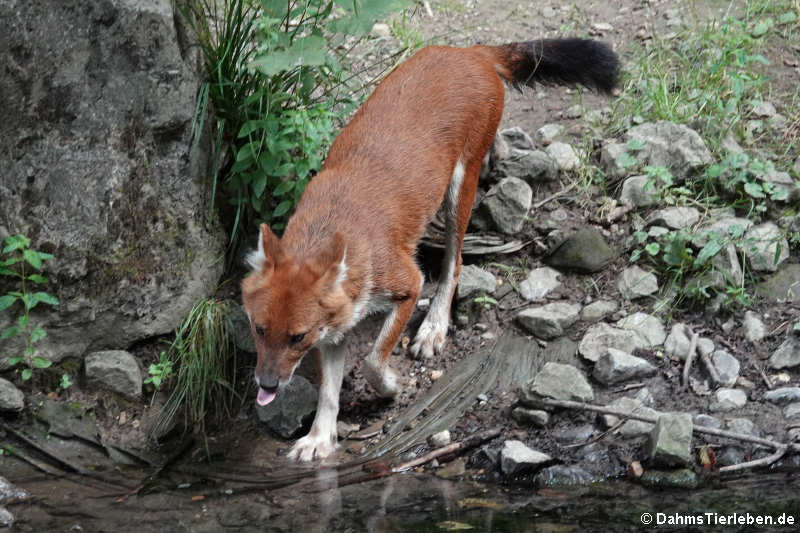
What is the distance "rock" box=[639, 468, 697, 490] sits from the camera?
14.5ft

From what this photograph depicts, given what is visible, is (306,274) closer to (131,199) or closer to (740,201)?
(131,199)

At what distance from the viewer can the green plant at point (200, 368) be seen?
17.6ft

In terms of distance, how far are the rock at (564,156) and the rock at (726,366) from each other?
184 centimetres

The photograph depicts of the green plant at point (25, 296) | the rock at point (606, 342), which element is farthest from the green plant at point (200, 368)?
the rock at point (606, 342)

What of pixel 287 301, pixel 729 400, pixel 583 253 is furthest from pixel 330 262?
pixel 729 400

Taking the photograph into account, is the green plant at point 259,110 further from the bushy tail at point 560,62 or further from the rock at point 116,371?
the bushy tail at point 560,62

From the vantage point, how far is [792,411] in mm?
4797

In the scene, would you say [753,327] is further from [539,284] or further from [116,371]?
[116,371]

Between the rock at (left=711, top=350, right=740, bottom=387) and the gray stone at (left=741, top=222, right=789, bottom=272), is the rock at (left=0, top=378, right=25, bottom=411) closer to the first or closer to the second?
the rock at (left=711, top=350, right=740, bottom=387)

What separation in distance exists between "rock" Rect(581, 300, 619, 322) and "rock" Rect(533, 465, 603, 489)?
1.30 metres

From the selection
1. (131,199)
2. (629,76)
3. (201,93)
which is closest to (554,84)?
(629,76)

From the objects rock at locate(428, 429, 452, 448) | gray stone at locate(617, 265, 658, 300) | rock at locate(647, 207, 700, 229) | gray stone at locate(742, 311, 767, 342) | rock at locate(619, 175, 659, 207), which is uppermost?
rock at locate(619, 175, 659, 207)

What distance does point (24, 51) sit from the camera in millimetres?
4852

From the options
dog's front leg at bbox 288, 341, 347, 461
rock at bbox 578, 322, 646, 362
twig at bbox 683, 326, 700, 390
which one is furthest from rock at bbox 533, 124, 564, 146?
dog's front leg at bbox 288, 341, 347, 461
